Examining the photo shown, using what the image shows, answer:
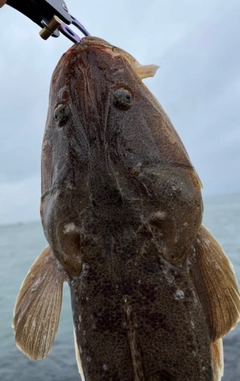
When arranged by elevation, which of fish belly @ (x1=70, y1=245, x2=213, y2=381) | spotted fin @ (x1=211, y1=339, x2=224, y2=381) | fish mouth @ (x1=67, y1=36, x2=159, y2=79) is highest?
fish mouth @ (x1=67, y1=36, x2=159, y2=79)

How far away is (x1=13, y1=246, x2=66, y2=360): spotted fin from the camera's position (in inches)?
109

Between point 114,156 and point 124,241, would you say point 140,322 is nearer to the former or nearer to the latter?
point 124,241

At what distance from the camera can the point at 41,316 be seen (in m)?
2.78

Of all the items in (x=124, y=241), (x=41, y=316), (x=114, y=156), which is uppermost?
(x=114, y=156)

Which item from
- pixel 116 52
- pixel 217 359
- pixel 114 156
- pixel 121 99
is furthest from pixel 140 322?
pixel 116 52

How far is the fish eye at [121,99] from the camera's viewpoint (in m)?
2.64

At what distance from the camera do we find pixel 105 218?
8.22 ft

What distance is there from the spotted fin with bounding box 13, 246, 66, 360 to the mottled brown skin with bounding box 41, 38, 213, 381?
0.19m

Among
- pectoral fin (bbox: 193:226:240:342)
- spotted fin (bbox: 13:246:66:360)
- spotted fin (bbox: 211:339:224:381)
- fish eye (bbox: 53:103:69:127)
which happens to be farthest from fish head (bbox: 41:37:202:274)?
spotted fin (bbox: 211:339:224:381)

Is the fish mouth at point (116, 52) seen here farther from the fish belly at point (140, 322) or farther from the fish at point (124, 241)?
the fish belly at point (140, 322)

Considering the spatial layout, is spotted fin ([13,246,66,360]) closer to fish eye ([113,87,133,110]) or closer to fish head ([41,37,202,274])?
fish head ([41,37,202,274])

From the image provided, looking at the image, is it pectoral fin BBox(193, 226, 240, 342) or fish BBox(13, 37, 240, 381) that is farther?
pectoral fin BBox(193, 226, 240, 342)

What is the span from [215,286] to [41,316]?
1.09m

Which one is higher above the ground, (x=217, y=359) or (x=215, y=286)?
(x=215, y=286)
